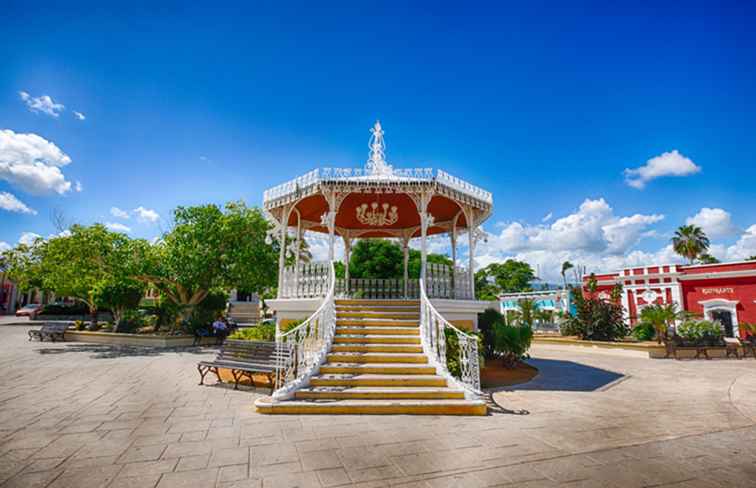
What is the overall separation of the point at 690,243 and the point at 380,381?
155 feet

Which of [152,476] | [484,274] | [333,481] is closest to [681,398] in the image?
[333,481]

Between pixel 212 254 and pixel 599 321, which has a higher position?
pixel 212 254

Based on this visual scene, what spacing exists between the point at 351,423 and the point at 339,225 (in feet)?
32.7

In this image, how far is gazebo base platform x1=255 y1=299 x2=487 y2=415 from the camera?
5.80 meters

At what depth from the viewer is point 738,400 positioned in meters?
7.23

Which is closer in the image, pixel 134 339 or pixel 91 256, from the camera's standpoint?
pixel 91 256

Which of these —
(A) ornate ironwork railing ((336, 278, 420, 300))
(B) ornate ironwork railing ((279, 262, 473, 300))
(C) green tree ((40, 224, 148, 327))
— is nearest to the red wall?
(B) ornate ironwork railing ((279, 262, 473, 300))

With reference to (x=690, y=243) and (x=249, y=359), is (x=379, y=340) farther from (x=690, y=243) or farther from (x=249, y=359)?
(x=690, y=243)

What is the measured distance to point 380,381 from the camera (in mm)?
6574

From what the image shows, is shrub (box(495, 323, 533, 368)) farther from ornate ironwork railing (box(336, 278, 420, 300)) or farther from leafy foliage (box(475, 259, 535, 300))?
leafy foliage (box(475, 259, 535, 300))

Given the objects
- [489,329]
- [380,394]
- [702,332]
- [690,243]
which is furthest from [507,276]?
[380,394]

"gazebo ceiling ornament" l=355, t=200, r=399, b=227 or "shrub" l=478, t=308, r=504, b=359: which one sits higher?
"gazebo ceiling ornament" l=355, t=200, r=399, b=227

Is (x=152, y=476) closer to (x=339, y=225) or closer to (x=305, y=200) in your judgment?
(x=305, y=200)

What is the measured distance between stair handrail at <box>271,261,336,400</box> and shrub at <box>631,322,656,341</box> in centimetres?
1983
